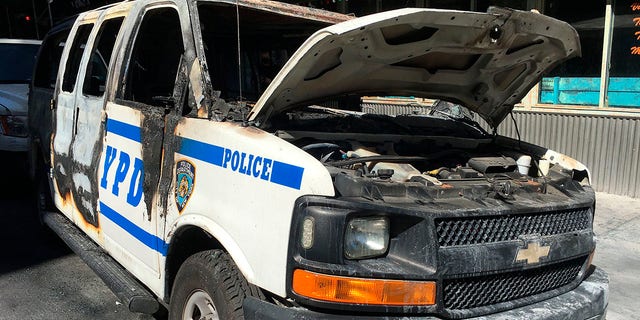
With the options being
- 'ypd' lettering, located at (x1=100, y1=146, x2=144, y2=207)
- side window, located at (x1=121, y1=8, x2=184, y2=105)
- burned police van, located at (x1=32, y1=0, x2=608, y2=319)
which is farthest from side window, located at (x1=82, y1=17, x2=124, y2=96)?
'ypd' lettering, located at (x1=100, y1=146, x2=144, y2=207)

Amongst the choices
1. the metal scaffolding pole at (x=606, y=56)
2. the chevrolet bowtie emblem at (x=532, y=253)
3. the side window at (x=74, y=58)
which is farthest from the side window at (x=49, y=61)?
the metal scaffolding pole at (x=606, y=56)

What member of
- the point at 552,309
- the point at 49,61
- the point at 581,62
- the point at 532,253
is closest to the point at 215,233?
the point at 532,253

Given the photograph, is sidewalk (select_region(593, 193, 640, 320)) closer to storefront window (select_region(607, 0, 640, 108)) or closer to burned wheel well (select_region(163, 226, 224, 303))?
storefront window (select_region(607, 0, 640, 108))

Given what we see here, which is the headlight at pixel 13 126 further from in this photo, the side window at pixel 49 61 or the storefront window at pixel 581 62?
the storefront window at pixel 581 62

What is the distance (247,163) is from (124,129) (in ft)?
4.35

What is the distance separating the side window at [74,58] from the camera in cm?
451

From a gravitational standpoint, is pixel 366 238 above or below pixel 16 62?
below

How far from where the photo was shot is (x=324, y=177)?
2.17 m

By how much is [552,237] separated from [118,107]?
8.63ft

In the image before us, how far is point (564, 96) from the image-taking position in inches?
315

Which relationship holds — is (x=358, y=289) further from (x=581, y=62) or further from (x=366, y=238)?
(x=581, y=62)

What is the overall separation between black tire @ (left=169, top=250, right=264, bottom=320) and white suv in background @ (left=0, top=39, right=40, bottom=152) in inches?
176

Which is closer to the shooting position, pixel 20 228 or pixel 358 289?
pixel 358 289

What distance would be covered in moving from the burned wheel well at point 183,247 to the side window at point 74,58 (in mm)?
2213
